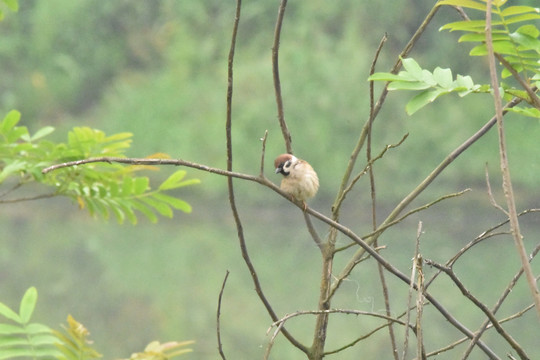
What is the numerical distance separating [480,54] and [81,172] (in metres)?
0.42

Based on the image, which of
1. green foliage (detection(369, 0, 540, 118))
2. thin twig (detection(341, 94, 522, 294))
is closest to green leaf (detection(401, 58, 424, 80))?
green foliage (detection(369, 0, 540, 118))

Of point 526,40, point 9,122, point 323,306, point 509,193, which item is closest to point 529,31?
point 526,40

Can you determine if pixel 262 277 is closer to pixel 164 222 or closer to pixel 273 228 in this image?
pixel 273 228

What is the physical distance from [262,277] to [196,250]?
0.45 metres

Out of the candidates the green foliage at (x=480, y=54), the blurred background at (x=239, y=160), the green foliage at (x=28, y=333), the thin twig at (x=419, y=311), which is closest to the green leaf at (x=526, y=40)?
the green foliage at (x=480, y=54)

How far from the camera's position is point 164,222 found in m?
3.22

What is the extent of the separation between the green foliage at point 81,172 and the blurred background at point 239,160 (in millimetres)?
1133

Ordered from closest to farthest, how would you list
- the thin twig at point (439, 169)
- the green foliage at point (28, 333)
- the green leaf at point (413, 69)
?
the green leaf at point (413, 69)
the thin twig at point (439, 169)
the green foliage at point (28, 333)

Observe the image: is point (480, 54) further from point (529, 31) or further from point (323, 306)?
point (323, 306)

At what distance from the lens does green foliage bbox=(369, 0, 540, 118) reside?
0.35 meters

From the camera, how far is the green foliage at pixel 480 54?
35 cm

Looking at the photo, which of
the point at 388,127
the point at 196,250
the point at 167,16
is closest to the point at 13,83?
the point at 167,16

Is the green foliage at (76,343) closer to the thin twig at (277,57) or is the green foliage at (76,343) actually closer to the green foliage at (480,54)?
the thin twig at (277,57)

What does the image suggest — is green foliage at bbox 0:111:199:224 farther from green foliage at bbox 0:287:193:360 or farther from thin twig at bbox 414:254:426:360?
thin twig at bbox 414:254:426:360
